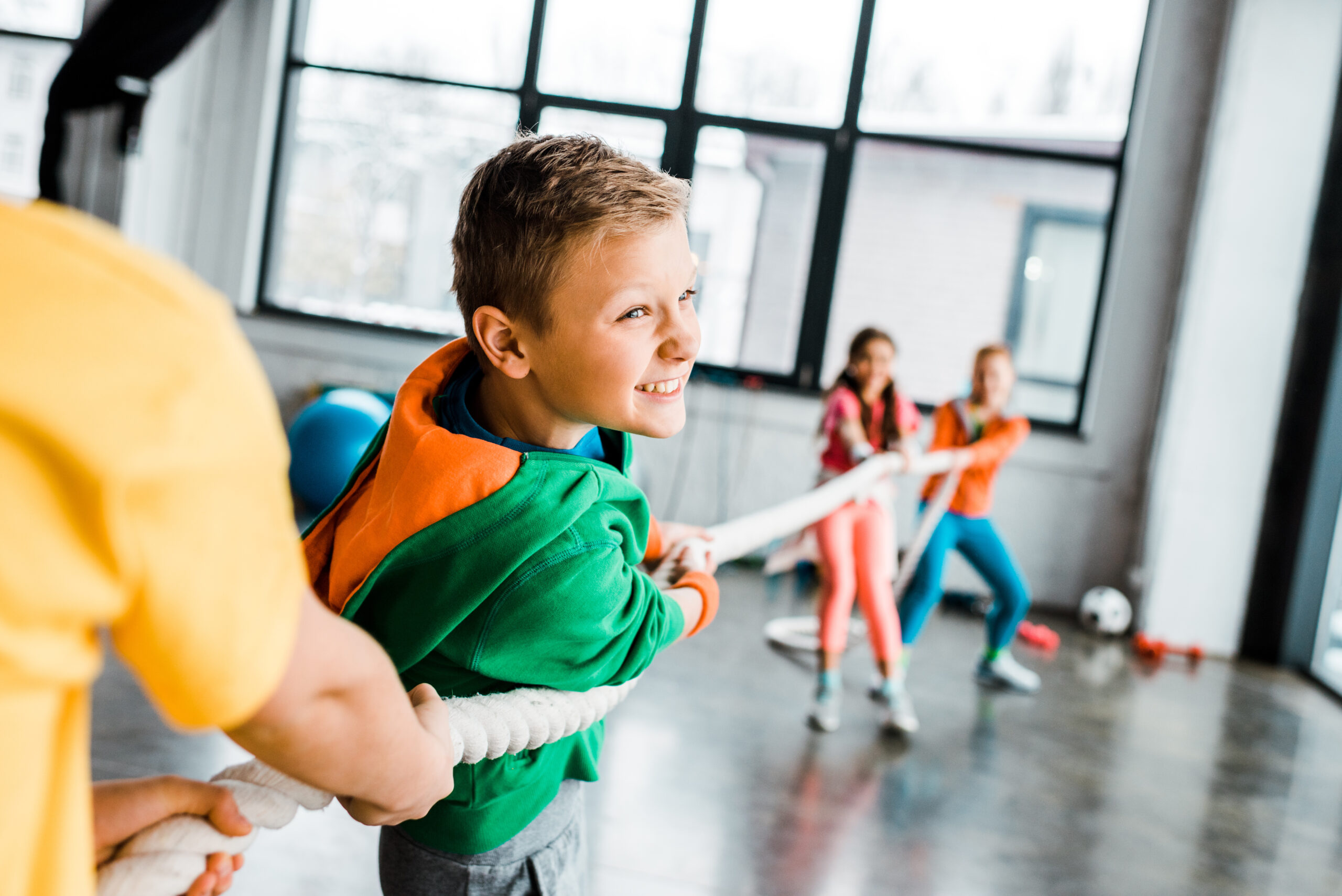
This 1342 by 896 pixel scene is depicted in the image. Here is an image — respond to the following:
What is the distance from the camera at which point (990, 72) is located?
554 centimetres

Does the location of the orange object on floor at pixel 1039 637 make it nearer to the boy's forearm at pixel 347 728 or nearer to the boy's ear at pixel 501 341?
the boy's ear at pixel 501 341

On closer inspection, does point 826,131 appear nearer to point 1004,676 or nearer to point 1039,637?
point 1039,637

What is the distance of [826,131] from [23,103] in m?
4.63

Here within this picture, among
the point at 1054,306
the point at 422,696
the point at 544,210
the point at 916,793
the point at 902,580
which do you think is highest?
the point at 1054,306

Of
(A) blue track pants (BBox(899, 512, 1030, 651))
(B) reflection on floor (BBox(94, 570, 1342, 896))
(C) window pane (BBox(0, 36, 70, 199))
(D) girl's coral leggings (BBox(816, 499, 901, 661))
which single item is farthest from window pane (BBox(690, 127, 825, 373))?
(C) window pane (BBox(0, 36, 70, 199))

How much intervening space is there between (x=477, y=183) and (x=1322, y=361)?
15.1 ft

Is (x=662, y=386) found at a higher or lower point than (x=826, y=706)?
higher

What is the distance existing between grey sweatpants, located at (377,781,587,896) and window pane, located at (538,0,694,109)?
5.17 m

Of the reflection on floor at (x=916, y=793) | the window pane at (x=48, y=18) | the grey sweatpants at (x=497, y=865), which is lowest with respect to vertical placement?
the reflection on floor at (x=916, y=793)

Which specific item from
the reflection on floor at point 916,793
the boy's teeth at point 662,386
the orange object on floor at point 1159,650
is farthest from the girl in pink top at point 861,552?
the boy's teeth at point 662,386

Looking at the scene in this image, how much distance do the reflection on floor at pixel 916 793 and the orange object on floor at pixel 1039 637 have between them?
22.5 inches

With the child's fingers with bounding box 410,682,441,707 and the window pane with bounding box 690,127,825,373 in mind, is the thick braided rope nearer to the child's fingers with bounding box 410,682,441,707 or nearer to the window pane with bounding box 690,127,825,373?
the child's fingers with bounding box 410,682,441,707

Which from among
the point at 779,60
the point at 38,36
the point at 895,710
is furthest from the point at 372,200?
the point at 895,710

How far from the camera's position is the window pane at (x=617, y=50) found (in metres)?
5.69
